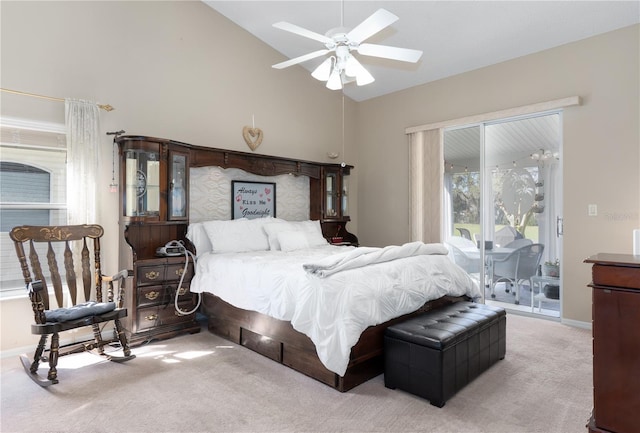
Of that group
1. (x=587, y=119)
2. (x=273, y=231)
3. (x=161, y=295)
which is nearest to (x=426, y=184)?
(x=587, y=119)

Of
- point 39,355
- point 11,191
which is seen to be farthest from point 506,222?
point 11,191

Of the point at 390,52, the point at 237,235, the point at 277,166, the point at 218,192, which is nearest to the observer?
the point at 390,52

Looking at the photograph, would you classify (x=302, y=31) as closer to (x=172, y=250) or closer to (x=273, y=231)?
(x=273, y=231)

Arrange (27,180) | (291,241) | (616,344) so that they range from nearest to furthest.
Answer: (616,344) < (27,180) < (291,241)

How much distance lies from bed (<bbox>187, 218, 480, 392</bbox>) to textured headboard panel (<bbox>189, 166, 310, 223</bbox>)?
1.34 ft

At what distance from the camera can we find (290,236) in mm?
4441

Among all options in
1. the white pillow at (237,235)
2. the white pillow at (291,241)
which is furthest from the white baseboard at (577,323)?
the white pillow at (237,235)

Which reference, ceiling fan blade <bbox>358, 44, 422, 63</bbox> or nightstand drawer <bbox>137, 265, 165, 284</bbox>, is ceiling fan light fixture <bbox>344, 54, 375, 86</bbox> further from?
nightstand drawer <bbox>137, 265, 165, 284</bbox>

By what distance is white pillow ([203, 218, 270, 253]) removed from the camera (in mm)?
4027

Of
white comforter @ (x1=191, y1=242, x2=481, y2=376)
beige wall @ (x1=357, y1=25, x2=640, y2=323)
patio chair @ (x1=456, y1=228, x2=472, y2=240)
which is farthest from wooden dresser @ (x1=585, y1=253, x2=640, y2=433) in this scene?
patio chair @ (x1=456, y1=228, x2=472, y2=240)

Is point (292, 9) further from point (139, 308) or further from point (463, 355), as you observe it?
point (463, 355)

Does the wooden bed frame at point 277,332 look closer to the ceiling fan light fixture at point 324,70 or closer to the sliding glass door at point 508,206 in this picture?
the sliding glass door at point 508,206

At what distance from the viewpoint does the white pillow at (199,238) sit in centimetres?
401

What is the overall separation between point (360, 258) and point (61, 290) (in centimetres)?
257
